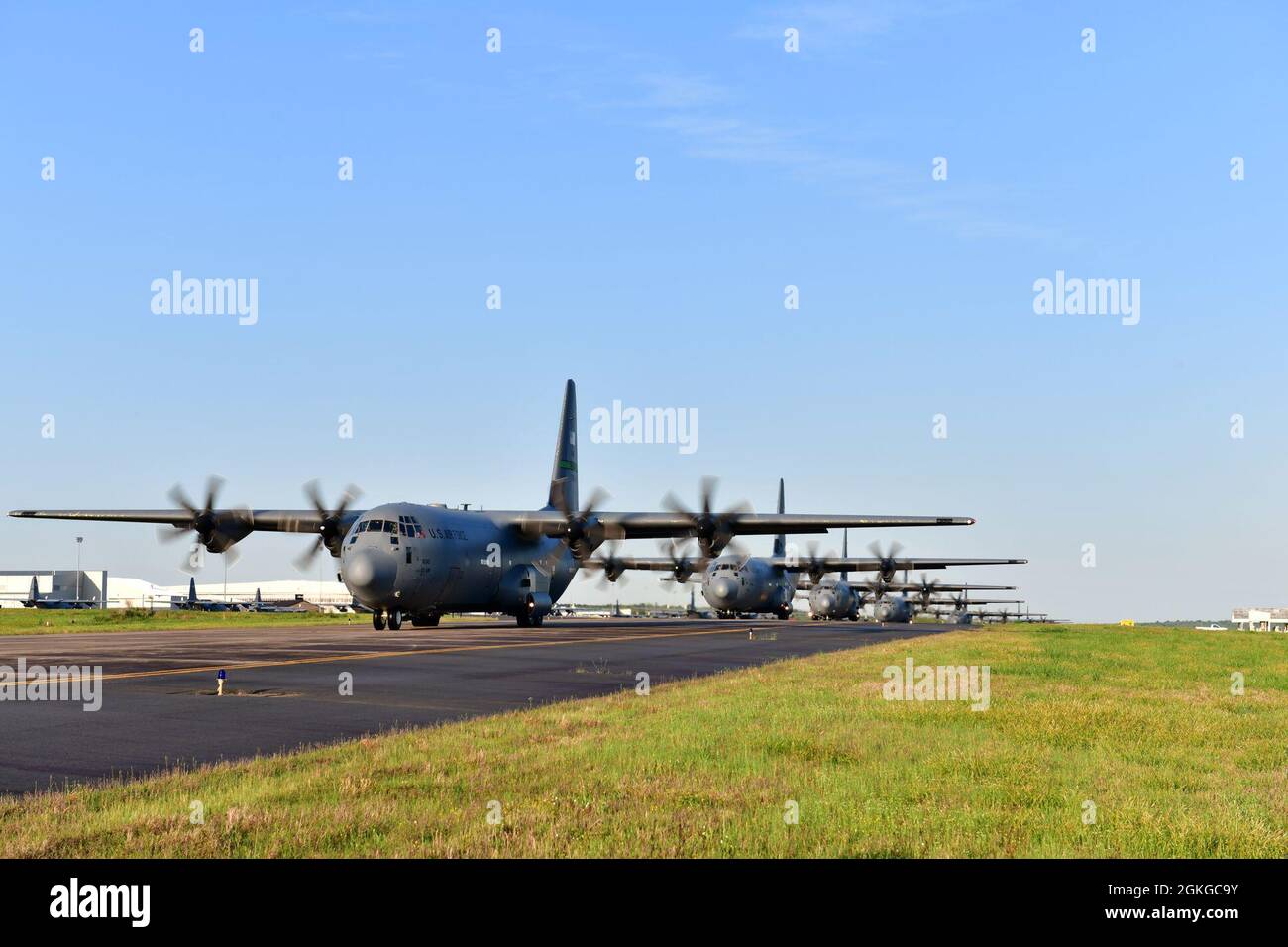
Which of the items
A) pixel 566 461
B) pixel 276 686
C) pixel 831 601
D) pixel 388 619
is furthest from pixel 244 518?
pixel 831 601

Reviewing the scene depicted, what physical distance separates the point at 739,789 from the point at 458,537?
4163 centimetres

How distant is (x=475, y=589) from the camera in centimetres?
5353

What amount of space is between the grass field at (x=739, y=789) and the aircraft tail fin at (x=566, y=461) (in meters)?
50.1

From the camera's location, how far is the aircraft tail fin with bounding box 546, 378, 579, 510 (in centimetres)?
6888

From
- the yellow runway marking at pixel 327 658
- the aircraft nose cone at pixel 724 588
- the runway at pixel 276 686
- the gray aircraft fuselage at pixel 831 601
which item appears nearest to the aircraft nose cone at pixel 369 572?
the runway at pixel 276 686

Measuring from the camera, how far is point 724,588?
276 feet

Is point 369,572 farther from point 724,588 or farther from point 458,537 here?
point 724,588

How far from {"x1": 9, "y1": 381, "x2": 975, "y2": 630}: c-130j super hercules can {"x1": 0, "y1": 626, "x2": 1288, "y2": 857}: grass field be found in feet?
92.5

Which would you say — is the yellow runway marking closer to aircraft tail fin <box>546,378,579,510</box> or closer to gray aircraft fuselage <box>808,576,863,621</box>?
aircraft tail fin <box>546,378,579,510</box>

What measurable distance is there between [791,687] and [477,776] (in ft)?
40.3

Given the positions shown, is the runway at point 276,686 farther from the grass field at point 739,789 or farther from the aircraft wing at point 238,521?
the aircraft wing at point 238,521

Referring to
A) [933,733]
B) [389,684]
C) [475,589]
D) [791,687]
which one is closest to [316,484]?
[475,589]

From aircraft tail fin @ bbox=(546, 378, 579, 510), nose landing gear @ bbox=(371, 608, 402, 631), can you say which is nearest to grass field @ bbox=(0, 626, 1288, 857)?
nose landing gear @ bbox=(371, 608, 402, 631)
